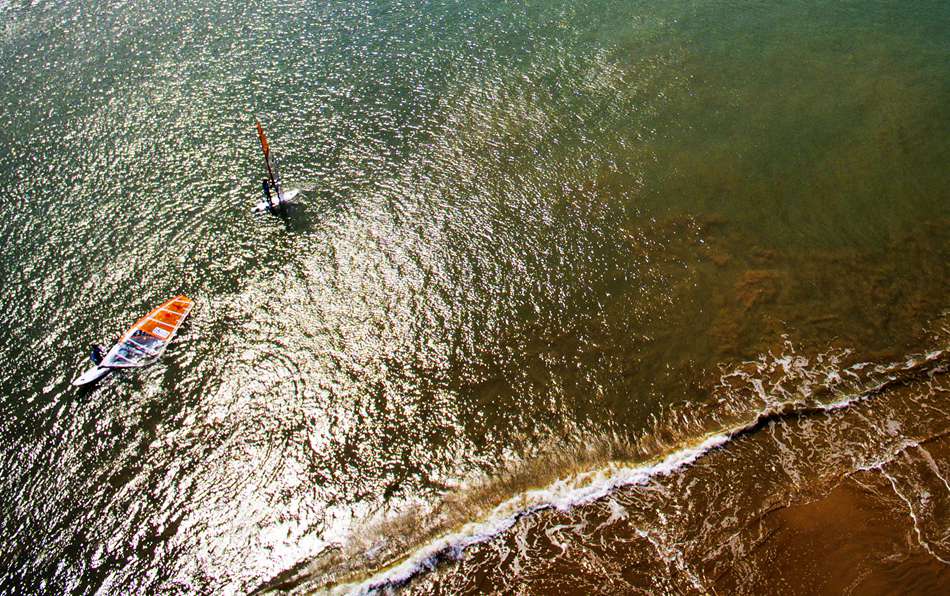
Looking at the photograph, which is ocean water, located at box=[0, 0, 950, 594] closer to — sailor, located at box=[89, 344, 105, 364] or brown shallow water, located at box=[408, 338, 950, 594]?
brown shallow water, located at box=[408, 338, 950, 594]

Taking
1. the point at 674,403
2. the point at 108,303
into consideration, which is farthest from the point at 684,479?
the point at 108,303

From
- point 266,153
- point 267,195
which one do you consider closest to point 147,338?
point 267,195

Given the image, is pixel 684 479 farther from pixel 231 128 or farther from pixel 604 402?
pixel 231 128

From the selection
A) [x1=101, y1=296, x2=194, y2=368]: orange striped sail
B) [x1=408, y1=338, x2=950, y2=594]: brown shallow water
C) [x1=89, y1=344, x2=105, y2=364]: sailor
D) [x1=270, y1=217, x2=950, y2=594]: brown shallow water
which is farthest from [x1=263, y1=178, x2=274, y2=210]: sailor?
[x1=408, y1=338, x2=950, y2=594]: brown shallow water

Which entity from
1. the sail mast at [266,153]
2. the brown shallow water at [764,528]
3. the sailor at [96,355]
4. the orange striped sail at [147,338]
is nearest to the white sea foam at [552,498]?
the brown shallow water at [764,528]

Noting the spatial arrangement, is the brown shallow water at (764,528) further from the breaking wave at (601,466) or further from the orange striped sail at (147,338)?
the orange striped sail at (147,338)

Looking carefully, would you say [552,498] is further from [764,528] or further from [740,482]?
[764,528]
